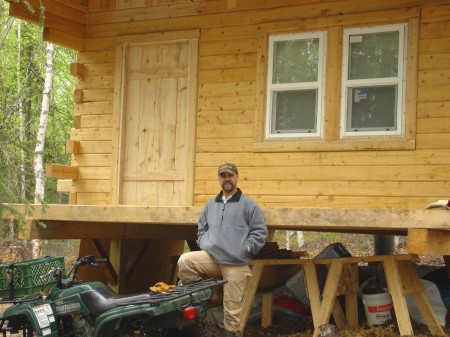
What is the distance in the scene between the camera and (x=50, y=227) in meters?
9.21

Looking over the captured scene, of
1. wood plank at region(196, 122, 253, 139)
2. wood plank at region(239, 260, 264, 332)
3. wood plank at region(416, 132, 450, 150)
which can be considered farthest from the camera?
wood plank at region(196, 122, 253, 139)

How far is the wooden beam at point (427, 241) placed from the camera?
6688 millimetres

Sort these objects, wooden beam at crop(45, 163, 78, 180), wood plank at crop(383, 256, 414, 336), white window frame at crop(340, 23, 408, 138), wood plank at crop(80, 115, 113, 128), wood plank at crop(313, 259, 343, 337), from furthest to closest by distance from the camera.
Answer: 1. wood plank at crop(80, 115, 113, 128)
2. wooden beam at crop(45, 163, 78, 180)
3. white window frame at crop(340, 23, 408, 138)
4. wood plank at crop(313, 259, 343, 337)
5. wood plank at crop(383, 256, 414, 336)

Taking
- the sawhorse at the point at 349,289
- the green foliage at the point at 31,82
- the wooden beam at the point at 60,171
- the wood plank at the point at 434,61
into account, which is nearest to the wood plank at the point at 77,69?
the wooden beam at the point at 60,171

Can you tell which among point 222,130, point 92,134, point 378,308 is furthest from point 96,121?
point 378,308

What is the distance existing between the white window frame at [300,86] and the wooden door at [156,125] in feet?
3.55

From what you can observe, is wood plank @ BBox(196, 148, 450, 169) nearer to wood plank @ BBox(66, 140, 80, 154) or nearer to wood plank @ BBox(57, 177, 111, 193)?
wood plank @ BBox(57, 177, 111, 193)

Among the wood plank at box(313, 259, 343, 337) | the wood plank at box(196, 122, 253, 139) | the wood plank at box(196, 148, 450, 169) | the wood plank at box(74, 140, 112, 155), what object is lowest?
the wood plank at box(313, 259, 343, 337)

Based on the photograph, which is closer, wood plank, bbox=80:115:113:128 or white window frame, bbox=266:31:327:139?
white window frame, bbox=266:31:327:139

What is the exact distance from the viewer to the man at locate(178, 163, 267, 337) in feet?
23.0

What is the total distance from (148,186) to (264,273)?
6.30ft

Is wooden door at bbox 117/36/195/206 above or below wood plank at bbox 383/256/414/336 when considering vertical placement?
above

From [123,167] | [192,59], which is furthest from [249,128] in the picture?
[123,167]

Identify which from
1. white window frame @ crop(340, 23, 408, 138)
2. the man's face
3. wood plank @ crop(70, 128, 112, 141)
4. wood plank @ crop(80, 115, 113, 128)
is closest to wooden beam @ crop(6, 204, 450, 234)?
the man's face
